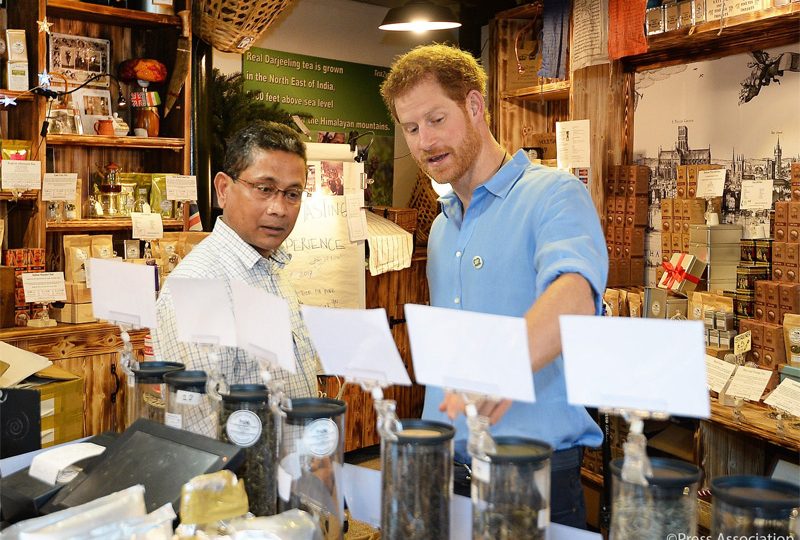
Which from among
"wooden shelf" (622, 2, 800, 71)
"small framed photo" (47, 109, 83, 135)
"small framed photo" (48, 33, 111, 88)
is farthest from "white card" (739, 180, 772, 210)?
"small framed photo" (48, 33, 111, 88)

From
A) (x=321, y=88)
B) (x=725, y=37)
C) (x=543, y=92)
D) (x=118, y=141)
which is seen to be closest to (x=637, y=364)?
(x=725, y=37)

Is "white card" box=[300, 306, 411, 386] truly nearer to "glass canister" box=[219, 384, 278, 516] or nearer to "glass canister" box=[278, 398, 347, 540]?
"glass canister" box=[278, 398, 347, 540]

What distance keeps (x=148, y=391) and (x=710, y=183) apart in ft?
10.2

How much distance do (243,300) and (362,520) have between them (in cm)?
48

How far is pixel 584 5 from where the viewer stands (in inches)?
177

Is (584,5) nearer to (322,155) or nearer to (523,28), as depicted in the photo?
(523,28)

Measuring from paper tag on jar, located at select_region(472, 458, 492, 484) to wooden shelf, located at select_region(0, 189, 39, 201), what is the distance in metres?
3.46

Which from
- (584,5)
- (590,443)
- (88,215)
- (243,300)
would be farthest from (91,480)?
(584,5)

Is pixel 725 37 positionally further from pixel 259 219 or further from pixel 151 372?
pixel 151 372

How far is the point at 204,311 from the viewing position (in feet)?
5.44

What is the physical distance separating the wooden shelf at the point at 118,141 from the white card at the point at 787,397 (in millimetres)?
3199

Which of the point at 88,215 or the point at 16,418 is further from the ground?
the point at 88,215

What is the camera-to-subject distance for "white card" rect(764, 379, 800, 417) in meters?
3.22

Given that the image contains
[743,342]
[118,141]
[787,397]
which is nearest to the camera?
[787,397]
